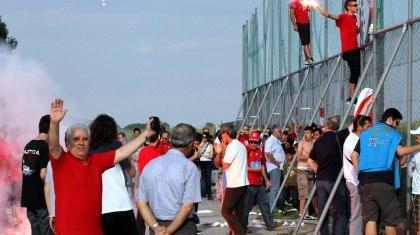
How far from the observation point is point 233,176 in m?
14.1

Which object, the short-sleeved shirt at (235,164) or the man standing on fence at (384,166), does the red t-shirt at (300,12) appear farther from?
the man standing on fence at (384,166)

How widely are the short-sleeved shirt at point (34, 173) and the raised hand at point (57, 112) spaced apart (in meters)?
3.26

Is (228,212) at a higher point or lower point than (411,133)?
lower

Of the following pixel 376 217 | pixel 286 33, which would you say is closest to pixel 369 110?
pixel 376 217

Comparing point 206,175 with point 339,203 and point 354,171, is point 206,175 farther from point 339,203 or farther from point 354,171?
point 354,171

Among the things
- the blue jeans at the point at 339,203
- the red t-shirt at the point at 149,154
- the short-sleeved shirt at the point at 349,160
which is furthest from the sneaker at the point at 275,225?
the red t-shirt at the point at 149,154

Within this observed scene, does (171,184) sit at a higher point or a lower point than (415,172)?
higher

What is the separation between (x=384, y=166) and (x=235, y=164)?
328 cm

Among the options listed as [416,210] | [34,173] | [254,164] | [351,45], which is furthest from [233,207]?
[34,173]

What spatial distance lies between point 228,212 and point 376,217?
3251mm

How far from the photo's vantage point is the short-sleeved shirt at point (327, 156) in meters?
12.9

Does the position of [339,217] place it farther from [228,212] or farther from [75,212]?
[75,212]

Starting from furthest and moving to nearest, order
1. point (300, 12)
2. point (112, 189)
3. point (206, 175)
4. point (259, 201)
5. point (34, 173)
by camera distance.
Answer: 1. point (206, 175)
2. point (300, 12)
3. point (259, 201)
4. point (34, 173)
5. point (112, 189)

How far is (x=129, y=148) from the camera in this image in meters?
7.77
